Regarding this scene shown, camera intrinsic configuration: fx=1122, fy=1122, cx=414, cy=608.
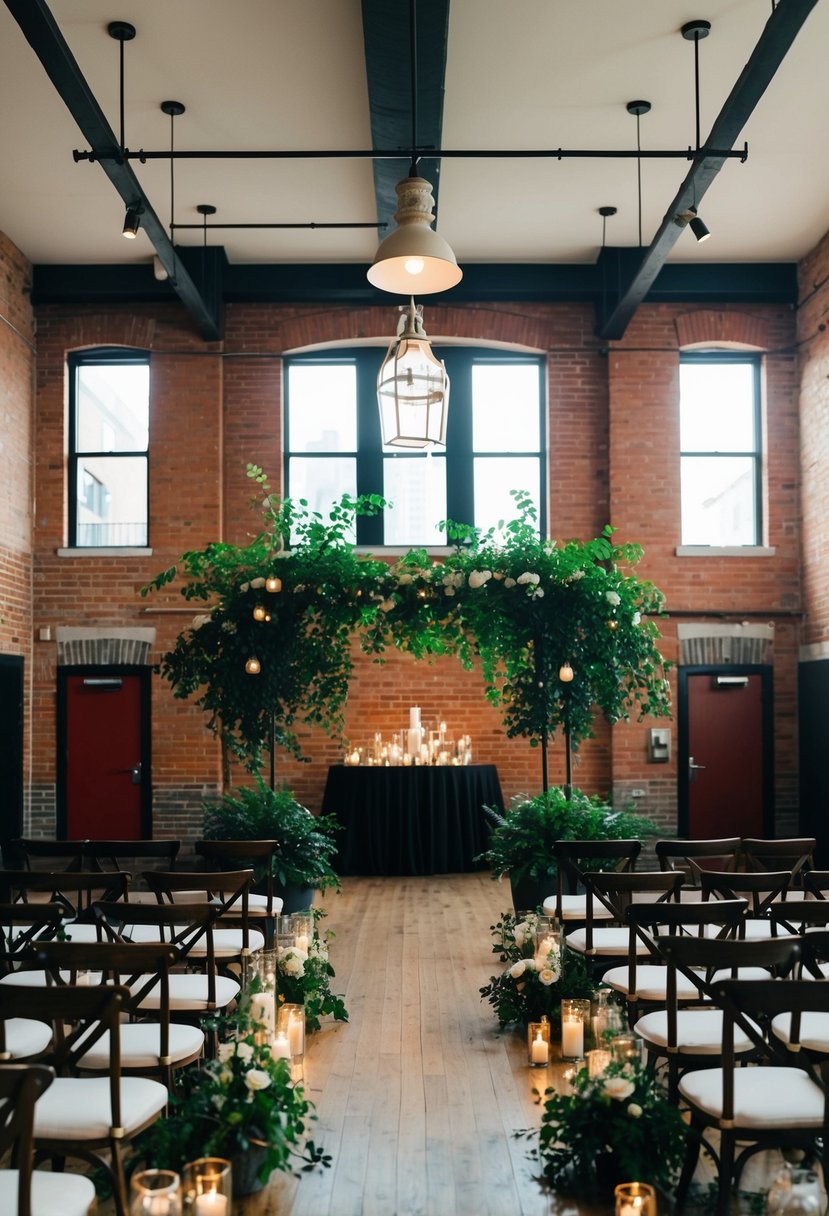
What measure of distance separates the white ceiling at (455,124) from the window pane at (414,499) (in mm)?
2007

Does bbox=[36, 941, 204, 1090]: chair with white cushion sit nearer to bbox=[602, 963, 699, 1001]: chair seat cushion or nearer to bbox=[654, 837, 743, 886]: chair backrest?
bbox=[602, 963, 699, 1001]: chair seat cushion

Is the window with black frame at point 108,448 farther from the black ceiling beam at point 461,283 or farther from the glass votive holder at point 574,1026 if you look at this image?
the glass votive holder at point 574,1026

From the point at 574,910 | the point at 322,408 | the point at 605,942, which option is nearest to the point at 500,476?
the point at 322,408

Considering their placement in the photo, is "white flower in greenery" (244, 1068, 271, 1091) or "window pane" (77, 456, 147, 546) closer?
"white flower in greenery" (244, 1068, 271, 1091)

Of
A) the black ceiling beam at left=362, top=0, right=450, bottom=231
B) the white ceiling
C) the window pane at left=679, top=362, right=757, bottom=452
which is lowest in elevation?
the window pane at left=679, top=362, right=757, bottom=452

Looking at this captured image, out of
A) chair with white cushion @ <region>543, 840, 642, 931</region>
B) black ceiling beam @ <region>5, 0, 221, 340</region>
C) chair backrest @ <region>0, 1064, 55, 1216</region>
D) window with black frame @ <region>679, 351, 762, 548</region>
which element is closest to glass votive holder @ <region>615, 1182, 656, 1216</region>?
chair backrest @ <region>0, 1064, 55, 1216</region>

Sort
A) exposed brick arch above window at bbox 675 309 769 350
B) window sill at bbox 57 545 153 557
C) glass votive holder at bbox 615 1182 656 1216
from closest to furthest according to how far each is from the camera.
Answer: glass votive holder at bbox 615 1182 656 1216 → window sill at bbox 57 545 153 557 → exposed brick arch above window at bbox 675 309 769 350

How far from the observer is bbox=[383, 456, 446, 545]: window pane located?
36.2 ft

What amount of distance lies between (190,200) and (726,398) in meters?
5.39

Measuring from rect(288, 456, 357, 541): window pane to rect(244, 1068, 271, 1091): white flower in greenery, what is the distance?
26.3ft

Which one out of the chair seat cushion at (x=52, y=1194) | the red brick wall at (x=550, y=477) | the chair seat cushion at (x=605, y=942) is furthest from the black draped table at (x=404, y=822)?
the chair seat cushion at (x=52, y=1194)

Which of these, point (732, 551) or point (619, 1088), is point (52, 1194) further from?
point (732, 551)

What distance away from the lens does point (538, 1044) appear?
15.9ft

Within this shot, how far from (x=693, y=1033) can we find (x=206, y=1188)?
6.04 feet
